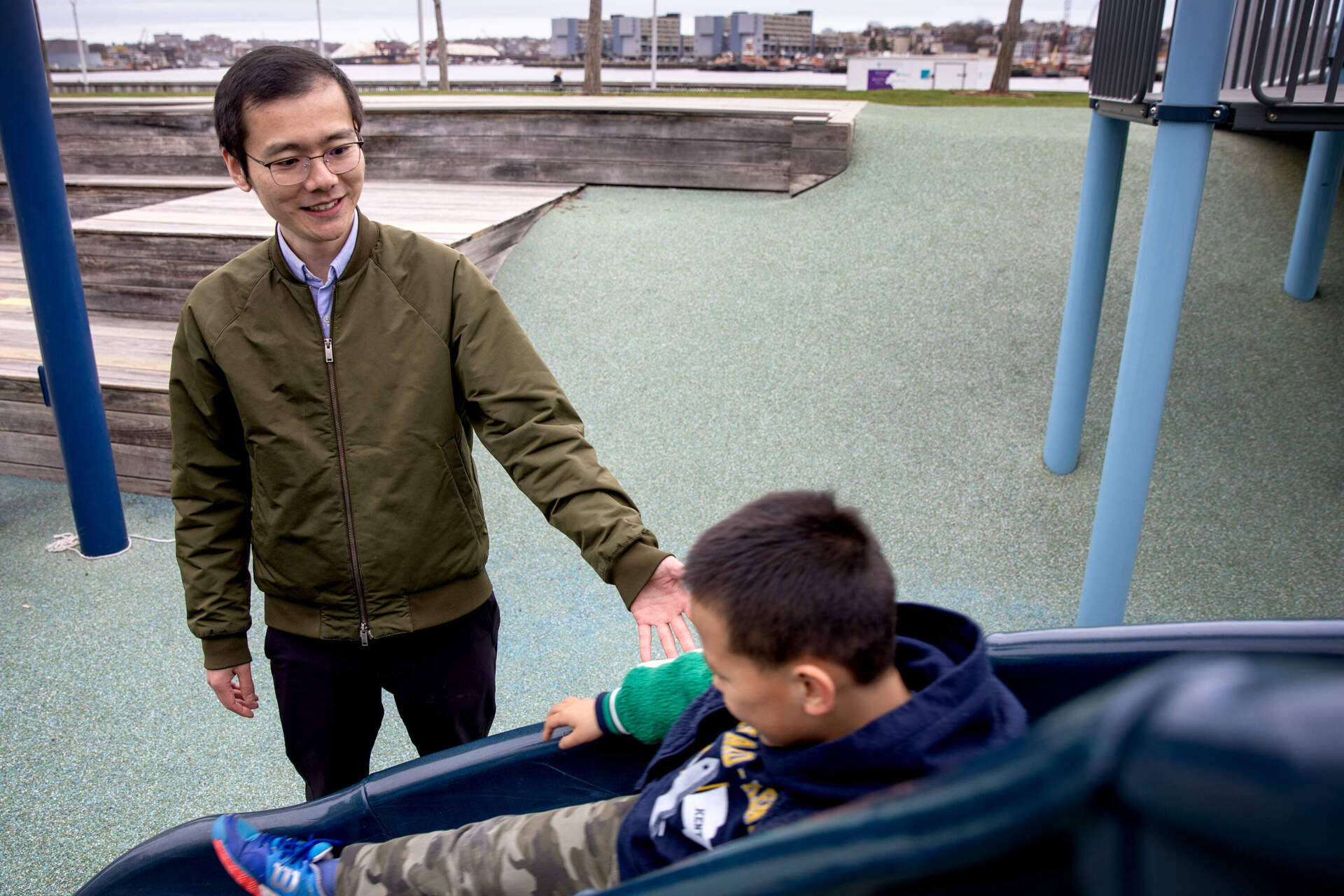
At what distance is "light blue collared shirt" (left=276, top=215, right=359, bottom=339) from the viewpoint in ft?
5.04

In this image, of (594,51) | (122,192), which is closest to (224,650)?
(122,192)

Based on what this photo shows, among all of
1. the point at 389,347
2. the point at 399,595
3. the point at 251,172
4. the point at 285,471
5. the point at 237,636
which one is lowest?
the point at 237,636

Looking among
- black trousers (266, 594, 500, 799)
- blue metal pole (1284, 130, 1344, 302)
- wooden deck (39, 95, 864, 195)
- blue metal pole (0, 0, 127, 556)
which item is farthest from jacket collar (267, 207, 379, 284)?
wooden deck (39, 95, 864, 195)

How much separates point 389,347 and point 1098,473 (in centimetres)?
293

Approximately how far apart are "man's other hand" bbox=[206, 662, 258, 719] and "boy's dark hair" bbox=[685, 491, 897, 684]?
103 centimetres

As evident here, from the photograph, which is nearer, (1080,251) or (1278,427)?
(1080,251)

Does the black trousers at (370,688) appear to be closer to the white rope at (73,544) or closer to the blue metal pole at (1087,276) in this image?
the white rope at (73,544)

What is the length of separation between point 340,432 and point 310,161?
16.3 inches

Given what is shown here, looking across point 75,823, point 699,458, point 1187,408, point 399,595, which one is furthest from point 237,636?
point 1187,408

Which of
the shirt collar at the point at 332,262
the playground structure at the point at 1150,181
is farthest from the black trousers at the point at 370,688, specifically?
the playground structure at the point at 1150,181

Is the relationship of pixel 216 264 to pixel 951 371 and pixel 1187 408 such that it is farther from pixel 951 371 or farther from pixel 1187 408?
pixel 1187 408

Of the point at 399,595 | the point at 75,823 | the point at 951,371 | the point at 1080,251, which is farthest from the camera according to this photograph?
the point at 951,371

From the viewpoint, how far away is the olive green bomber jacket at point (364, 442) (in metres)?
1.53

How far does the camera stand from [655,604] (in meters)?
1.54
